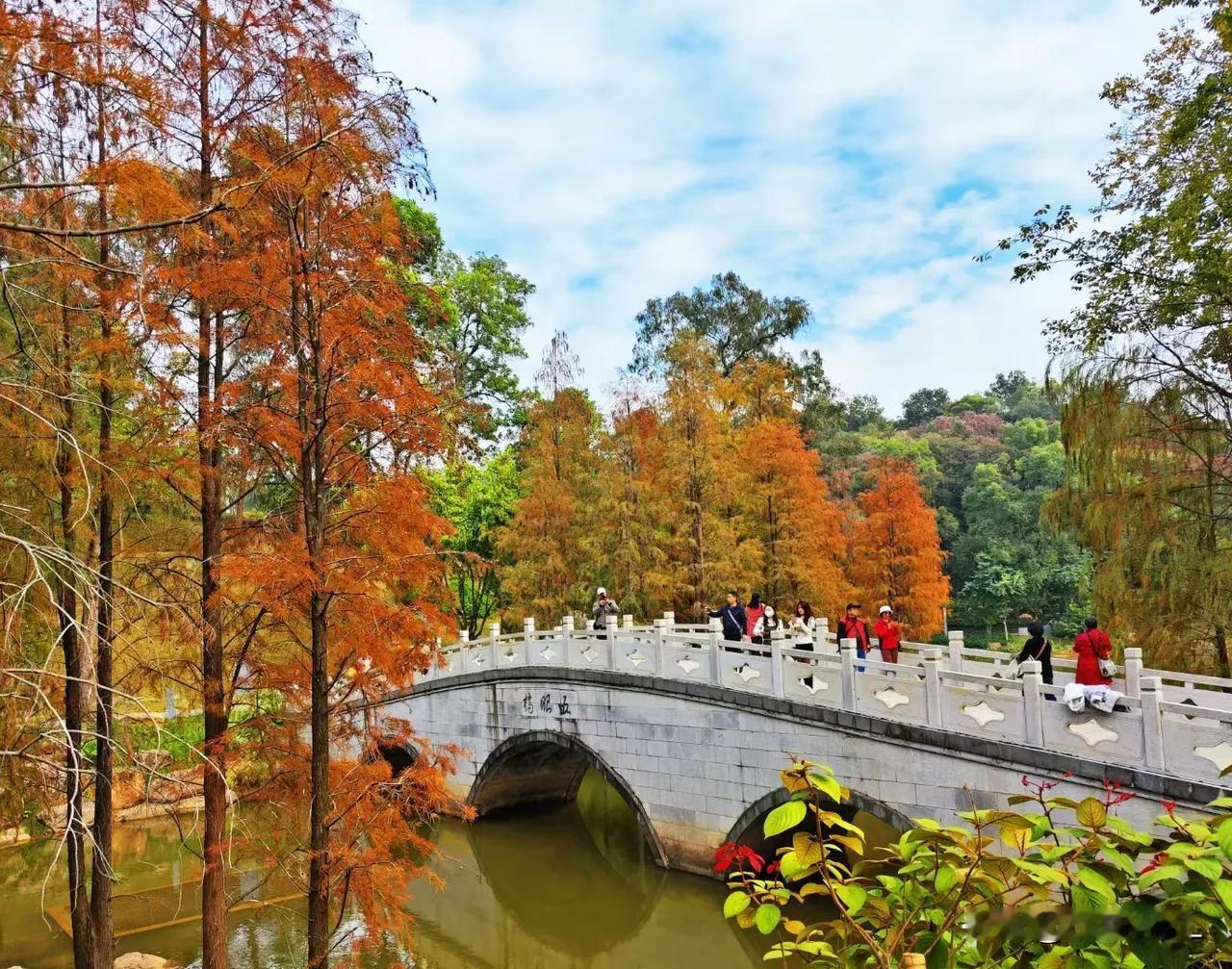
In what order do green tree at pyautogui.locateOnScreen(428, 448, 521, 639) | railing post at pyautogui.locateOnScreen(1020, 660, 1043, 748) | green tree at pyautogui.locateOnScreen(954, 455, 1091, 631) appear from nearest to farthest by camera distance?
railing post at pyautogui.locateOnScreen(1020, 660, 1043, 748) < green tree at pyautogui.locateOnScreen(428, 448, 521, 639) < green tree at pyautogui.locateOnScreen(954, 455, 1091, 631)

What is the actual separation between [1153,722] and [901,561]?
12.4 metres

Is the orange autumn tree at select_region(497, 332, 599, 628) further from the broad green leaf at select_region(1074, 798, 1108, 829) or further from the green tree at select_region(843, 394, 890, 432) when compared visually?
the green tree at select_region(843, 394, 890, 432)

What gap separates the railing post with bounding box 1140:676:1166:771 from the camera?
692 centimetres

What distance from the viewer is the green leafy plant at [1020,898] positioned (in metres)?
1.50

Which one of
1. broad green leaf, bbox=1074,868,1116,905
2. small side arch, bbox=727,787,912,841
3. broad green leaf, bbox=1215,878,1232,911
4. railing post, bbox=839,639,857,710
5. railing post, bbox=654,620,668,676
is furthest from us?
railing post, bbox=654,620,668,676

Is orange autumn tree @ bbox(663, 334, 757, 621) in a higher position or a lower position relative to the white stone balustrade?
higher

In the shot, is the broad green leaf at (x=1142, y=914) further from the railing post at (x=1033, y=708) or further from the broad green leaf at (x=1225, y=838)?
the railing post at (x=1033, y=708)

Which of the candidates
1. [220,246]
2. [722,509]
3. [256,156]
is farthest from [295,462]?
[722,509]

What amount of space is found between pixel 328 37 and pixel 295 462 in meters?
3.08

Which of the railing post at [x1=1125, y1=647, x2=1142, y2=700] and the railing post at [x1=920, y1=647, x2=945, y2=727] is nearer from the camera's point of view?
the railing post at [x1=1125, y1=647, x2=1142, y2=700]

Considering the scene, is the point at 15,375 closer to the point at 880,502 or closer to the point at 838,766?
the point at 838,766

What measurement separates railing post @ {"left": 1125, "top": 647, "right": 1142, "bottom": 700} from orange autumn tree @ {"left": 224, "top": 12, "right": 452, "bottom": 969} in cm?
560

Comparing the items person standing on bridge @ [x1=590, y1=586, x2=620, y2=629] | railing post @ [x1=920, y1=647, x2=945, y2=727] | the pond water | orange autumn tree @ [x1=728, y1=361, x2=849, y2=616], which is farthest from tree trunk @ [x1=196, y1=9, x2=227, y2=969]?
orange autumn tree @ [x1=728, y1=361, x2=849, y2=616]

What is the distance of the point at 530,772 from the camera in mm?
16875
